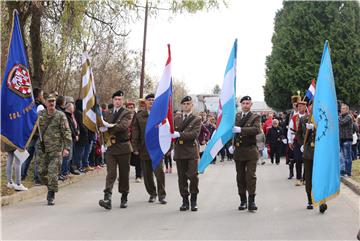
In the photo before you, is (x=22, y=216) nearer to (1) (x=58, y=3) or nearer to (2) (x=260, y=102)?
(1) (x=58, y=3)

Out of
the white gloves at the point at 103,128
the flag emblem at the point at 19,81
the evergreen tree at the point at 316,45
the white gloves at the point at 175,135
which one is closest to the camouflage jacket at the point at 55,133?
the flag emblem at the point at 19,81

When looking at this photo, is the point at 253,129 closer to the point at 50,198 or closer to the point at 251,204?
the point at 251,204

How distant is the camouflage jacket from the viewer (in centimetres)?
1055

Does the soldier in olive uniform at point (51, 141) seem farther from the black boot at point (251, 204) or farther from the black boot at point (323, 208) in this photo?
the black boot at point (323, 208)

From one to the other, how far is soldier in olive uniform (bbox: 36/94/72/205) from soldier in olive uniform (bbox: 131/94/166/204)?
51.1 inches

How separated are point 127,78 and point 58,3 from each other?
85.5 feet

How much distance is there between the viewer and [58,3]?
1708 centimetres

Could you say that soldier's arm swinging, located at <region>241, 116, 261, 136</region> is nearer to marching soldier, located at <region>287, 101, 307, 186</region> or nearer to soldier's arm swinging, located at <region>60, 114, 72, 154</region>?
marching soldier, located at <region>287, 101, 307, 186</region>

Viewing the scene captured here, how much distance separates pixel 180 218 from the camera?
356 inches

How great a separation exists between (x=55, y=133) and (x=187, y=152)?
2.55 m

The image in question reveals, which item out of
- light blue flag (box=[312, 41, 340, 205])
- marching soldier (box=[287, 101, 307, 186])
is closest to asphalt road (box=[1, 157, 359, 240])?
light blue flag (box=[312, 41, 340, 205])

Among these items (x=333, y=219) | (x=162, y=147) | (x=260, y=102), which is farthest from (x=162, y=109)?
(x=260, y=102)

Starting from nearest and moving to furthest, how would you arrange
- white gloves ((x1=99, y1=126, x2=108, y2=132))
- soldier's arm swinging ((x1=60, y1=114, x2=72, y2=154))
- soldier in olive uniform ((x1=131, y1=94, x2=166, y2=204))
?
white gloves ((x1=99, y1=126, x2=108, y2=132)), soldier's arm swinging ((x1=60, y1=114, x2=72, y2=154)), soldier in olive uniform ((x1=131, y1=94, x2=166, y2=204))

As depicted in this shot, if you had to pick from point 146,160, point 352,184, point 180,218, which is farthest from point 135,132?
point 352,184
